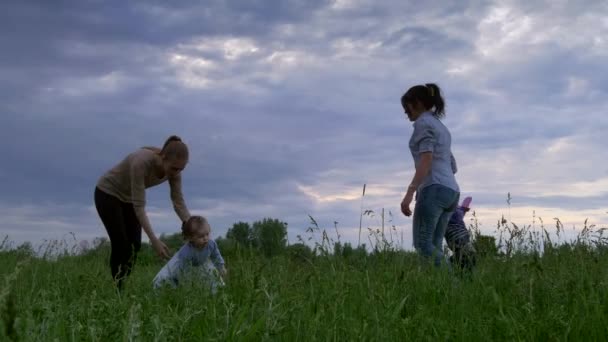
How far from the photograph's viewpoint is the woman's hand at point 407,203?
6.13 meters

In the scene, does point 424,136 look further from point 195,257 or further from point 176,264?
point 176,264

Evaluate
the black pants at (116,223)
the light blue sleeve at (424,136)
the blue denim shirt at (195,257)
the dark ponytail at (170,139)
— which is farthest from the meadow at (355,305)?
the dark ponytail at (170,139)

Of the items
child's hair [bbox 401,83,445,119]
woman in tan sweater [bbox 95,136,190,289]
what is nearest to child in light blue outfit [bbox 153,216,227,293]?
woman in tan sweater [bbox 95,136,190,289]

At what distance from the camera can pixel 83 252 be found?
12.3 metres

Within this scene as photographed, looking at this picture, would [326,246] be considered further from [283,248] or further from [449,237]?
[283,248]

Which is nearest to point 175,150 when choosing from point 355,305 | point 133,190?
point 133,190

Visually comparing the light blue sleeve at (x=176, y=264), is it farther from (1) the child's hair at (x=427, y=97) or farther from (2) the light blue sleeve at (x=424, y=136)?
(1) the child's hair at (x=427, y=97)

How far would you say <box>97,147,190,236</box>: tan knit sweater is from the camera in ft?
22.4

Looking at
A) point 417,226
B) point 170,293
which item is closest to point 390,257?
point 417,226

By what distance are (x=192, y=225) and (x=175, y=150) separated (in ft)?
2.66

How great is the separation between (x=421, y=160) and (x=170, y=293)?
2723 millimetres

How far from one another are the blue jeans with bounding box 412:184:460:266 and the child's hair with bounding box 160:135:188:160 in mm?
2485

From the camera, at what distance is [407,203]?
6145mm

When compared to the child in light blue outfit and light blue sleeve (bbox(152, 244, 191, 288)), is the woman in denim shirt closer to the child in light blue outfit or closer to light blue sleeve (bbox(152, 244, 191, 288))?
the child in light blue outfit
